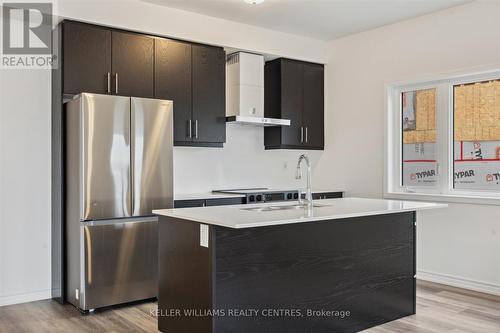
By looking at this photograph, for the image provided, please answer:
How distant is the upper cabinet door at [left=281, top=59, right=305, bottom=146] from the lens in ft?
18.2

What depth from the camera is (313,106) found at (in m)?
5.86

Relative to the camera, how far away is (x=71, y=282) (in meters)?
3.95

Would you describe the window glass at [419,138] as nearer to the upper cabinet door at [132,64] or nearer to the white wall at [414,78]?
the white wall at [414,78]

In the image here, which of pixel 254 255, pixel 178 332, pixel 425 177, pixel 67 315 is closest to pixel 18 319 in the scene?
pixel 67 315

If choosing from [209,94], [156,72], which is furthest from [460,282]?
[156,72]

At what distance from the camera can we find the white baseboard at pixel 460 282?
14.1 ft

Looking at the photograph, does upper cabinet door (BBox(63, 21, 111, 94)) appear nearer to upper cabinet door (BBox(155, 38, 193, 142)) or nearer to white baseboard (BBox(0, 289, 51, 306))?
upper cabinet door (BBox(155, 38, 193, 142))

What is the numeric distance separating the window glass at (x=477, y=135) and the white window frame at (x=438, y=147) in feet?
0.17

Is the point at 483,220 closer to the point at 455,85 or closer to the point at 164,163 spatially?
the point at 455,85

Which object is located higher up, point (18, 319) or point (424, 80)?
point (424, 80)

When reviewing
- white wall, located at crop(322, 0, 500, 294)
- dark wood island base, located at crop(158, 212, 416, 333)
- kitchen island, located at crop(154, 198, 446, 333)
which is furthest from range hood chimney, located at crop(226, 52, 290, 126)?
dark wood island base, located at crop(158, 212, 416, 333)

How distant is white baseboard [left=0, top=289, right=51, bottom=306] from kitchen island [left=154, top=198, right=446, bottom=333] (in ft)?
5.21

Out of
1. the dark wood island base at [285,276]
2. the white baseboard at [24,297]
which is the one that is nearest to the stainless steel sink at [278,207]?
the dark wood island base at [285,276]

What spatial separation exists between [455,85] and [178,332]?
3571 mm
